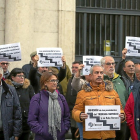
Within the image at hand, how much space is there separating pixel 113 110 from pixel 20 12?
5094 mm

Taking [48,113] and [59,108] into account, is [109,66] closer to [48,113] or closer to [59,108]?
[59,108]

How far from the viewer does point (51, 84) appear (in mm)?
6383

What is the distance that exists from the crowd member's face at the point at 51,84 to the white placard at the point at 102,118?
64cm

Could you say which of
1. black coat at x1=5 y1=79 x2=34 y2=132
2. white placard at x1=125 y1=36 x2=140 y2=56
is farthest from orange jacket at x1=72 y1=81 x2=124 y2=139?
white placard at x1=125 y1=36 x2=140 y2=56

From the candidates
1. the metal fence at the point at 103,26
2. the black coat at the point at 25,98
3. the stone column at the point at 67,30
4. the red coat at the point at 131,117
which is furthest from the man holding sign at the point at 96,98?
the metal fence at the point at 103,26

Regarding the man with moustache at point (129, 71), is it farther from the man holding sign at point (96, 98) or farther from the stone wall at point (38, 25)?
the stone wall at point (38, 25)

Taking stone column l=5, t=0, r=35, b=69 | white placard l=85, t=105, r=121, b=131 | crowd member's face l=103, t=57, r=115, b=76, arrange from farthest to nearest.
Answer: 1. stone column l=5, t=0, r=35, b=69
2. crowd member's face l=103, t=57, r=115, b=76
3. white placard l=85, t=105, r=121, b=131

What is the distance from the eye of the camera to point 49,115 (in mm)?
6254

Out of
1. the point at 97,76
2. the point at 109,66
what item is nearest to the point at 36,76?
the point at 109,66

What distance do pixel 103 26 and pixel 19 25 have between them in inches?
101

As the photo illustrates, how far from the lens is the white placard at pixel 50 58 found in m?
7.86

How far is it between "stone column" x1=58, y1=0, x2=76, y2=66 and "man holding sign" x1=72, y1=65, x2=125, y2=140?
4.54 m

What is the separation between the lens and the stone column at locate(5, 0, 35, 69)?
10.4m

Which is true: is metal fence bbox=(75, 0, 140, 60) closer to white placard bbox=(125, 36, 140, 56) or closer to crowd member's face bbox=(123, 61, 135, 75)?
white placard bbox=(125, 36, 140, 56)
